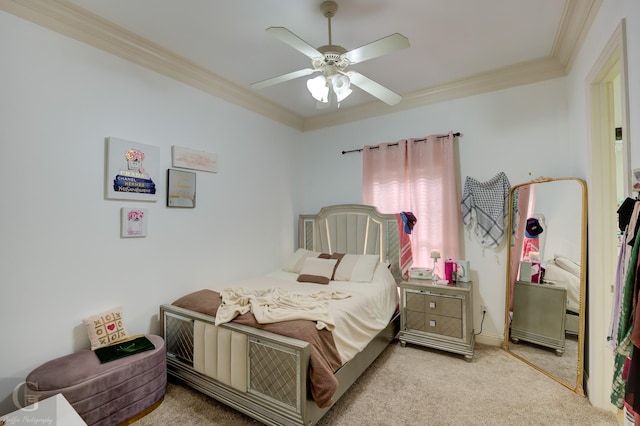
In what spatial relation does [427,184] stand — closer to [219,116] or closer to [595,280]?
[595,280]

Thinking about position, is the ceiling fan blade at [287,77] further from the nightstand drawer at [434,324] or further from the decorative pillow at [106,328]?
Answer: the nightstand drawer at [434,324]

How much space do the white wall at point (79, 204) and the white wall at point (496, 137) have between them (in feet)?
7.78

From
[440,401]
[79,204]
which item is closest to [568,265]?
[440,401]

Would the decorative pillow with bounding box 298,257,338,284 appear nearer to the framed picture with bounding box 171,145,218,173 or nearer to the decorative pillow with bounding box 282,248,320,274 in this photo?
the decorative pillow with bounding box 282,248,320,274

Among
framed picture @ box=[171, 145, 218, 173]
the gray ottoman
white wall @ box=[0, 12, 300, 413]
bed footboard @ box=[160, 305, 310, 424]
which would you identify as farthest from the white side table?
framed picture @ box=[171, 145, 218, 173]

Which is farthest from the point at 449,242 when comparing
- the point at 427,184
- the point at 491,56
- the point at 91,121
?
the point at 91,121

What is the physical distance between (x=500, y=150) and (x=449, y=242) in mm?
1086

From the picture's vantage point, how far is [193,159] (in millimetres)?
2873

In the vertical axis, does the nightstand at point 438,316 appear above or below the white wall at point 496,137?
below

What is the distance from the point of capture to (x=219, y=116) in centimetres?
317

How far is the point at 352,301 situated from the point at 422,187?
167cm

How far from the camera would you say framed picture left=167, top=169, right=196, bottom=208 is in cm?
267

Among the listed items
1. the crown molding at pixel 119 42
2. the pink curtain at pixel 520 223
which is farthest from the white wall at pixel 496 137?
the crown molding at pixel 119 42

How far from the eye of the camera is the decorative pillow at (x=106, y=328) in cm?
208
